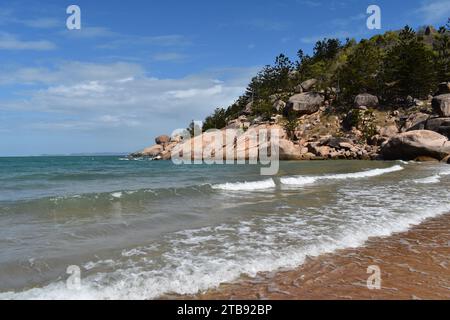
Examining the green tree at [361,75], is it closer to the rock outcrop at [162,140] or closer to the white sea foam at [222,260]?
the rock outcrop at [162,140]

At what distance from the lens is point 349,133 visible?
60250 mm

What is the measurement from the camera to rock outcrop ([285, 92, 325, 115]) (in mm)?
67500

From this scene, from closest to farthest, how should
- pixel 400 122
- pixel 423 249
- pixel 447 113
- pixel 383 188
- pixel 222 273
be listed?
pixel 222 273 < pixel 423 249 < pixel 383 188 < pixel 447 113 < pixel 400 122

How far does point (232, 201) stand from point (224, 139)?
47.8m

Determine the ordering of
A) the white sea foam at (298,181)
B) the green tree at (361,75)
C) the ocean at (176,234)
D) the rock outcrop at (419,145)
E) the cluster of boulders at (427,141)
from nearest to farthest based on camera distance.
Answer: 1. the ocean at (176,234)
2. the white sea foam at (298,181)
3. the rock outcrop at (419,145)
4. the cluster of boulders at (427,141)
5. the green tree at (361,75)

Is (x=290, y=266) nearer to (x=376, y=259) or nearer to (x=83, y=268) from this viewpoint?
(x=376, y=259)

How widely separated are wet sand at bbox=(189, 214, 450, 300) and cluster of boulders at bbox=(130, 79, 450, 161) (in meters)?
37.3

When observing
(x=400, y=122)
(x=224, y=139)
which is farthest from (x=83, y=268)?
(x=400, y=122)

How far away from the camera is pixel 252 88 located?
310 ft

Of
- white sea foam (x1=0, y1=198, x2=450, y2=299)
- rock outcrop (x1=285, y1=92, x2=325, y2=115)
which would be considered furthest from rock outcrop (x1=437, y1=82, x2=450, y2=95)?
white sea foam (x1=0, y1=198, x2=450, y2=299)

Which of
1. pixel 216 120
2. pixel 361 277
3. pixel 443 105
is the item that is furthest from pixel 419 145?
pixel 216 120

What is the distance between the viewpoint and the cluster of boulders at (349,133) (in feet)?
137

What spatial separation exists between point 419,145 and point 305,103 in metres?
29.7

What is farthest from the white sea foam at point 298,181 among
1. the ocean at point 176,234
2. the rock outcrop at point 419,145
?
the rock outcrop at point 419,145
